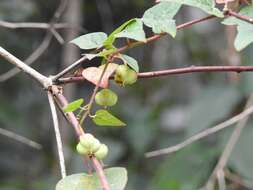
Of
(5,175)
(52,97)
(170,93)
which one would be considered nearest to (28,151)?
(5,175)

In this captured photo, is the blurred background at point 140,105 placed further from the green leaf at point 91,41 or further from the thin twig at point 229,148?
the green leaf at point 91,41

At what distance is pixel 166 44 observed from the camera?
2.08 metres

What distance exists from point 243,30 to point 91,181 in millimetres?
198

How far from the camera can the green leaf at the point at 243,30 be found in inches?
21.3

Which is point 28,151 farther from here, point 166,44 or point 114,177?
point 114,177

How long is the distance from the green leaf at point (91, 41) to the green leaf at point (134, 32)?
0.04 meters

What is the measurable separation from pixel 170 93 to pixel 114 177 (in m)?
1.49

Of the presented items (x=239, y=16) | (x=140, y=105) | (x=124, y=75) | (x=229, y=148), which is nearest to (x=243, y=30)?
(x=239, y=16)

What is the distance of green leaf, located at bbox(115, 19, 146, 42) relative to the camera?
52 centimetres

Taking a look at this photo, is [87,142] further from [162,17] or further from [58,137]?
[162,17]

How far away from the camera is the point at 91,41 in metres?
0.57

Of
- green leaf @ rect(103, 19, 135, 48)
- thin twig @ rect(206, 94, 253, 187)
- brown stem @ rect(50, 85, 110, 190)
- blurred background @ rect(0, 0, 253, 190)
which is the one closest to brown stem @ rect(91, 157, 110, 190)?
brown stem @ rect(50, 85, 110, 190)

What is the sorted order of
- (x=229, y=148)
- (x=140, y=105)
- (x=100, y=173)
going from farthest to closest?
(x=140, y=105)
(x=229, y=148)
(x=100, y=173)

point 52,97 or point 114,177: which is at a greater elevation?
point 52,97
